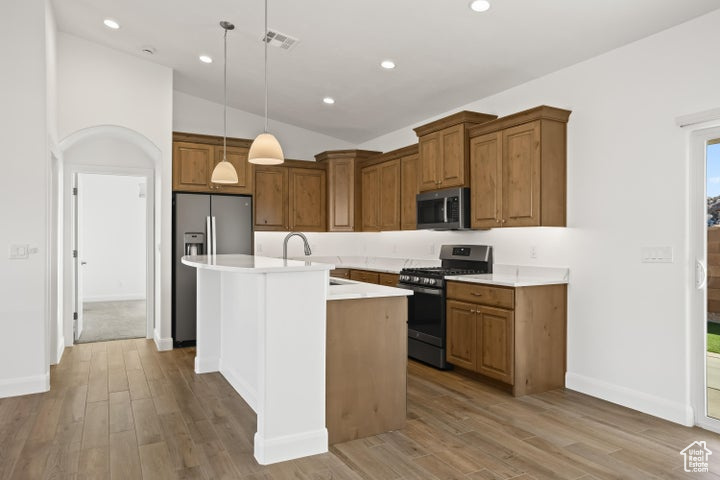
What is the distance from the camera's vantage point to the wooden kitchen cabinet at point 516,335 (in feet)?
12.2

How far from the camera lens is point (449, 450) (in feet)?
9.04

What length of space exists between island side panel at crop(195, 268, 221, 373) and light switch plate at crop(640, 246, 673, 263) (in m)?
3.54

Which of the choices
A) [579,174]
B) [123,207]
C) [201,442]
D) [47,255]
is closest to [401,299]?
[201,442]

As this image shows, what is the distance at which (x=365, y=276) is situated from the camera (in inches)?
232

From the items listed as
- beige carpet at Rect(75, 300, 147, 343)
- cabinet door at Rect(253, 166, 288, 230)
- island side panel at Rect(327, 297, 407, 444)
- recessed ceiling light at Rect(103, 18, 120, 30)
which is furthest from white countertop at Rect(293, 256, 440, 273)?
recessed ceiling light at Rect(103, 18, 120, 30)

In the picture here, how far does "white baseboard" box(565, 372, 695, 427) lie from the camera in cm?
315

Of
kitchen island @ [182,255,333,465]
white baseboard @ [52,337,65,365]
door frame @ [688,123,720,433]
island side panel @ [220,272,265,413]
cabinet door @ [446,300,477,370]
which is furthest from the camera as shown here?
white baseboard @ [52,337,65,365]

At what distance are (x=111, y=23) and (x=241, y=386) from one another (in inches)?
143

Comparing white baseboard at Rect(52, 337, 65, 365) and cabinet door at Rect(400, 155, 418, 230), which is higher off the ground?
cabinet door at Rect(400, 155, 418, 230)

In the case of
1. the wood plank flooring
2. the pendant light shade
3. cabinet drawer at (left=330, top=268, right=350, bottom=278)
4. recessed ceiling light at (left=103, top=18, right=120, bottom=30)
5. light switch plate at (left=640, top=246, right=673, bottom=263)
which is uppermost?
recessed ceiling light at (left=103, top=18, right=120, bottom=30)

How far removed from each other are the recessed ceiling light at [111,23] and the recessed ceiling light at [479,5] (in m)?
3.38

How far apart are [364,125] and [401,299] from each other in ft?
12.4

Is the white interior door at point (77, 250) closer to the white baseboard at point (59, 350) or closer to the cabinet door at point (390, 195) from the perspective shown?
the white baseboard at point (59, 350)

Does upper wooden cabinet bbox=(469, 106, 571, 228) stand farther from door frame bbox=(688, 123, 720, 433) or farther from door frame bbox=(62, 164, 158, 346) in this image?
door frame bbox=(62, 164, 158, 346)
